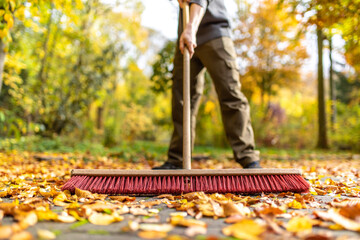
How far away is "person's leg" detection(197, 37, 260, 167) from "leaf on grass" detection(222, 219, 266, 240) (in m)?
1.27

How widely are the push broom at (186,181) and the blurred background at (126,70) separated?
5.04ft

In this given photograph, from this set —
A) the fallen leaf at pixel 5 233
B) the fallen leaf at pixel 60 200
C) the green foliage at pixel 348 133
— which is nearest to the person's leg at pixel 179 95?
the fallen leaf at pixel 60 200

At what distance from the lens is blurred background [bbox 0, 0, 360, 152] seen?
3709mm

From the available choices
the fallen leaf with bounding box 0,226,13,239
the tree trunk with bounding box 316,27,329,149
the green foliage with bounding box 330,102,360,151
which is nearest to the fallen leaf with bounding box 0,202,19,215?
the fallen leaf with bounding box 0,226,13,239

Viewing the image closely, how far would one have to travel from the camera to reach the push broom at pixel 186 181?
1.71m

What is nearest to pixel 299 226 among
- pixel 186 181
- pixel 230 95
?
pixel 186 181

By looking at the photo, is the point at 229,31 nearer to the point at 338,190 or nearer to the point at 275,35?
the point at 338,190

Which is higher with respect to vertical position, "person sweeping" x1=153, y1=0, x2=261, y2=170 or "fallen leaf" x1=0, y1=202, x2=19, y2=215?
"person sweeping" x1=153, y1=0, x2=261, y2=170

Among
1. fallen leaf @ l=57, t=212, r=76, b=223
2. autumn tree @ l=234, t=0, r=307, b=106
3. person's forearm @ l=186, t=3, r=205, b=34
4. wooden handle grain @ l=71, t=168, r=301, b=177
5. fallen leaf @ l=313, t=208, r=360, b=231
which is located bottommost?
fallen leaf @ l=57, t=212, r=76, b=223

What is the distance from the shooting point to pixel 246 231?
97 cm

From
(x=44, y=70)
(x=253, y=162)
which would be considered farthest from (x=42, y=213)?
(x=44, y=70)

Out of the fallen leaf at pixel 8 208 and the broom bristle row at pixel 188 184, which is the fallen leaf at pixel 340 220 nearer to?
the broom bristle row at pixel 188 184

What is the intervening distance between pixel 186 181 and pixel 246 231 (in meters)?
0.80

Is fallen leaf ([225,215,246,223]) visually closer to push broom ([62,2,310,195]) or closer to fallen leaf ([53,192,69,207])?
push broom ([62,2,310,195])
